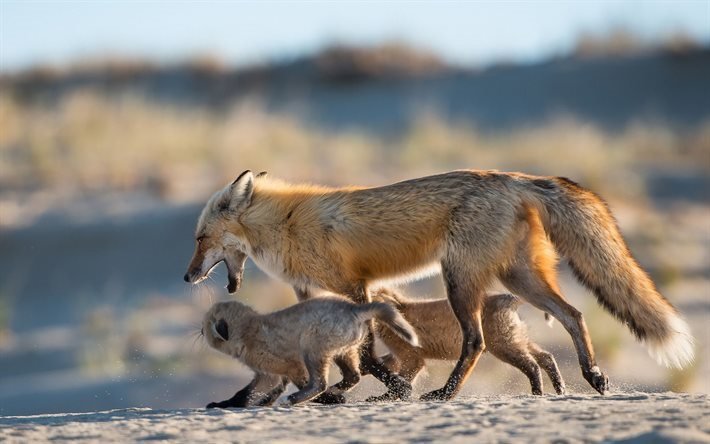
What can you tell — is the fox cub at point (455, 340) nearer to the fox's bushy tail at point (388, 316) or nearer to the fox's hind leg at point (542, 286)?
the fox's hind leg at point (542, 286)

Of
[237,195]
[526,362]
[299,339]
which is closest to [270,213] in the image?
[237,195]

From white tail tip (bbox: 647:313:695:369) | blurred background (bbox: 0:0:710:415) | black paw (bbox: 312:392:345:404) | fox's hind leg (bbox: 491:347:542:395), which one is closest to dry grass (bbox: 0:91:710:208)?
blurred background (bbox: 0:0:710:415)

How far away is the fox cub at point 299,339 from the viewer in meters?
7.01

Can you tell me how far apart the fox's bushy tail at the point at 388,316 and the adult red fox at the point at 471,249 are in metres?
0.54

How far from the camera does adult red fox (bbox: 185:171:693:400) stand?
291 inches

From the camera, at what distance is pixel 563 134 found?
25141mm

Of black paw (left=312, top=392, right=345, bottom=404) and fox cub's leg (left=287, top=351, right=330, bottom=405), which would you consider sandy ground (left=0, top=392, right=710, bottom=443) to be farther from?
black paw (left=312, top=392, right=345, bottom=404)

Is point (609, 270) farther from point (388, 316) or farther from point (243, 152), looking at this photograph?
point (243, 152)

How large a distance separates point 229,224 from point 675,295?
389 inches

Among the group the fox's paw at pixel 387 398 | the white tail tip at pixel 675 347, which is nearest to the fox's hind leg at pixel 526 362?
the fox's paw at pixel 387 398

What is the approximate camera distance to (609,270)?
7.50 meters

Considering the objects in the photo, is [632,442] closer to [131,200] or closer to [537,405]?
[537,405]

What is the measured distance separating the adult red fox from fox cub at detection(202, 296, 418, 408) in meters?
0.49

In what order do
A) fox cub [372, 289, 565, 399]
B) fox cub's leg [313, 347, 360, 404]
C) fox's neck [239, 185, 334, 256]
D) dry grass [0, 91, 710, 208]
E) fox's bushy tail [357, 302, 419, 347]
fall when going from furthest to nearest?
1. dry grass [0, 91, 710, 208]
2. fox's neck [239, 185, 334, 256]
3. fox cub [372, 289, 565, 399]
4. fox cub's leg [313, 347, 360, 404]
5. fox's bushy tail [357, 302, 419, 347]
